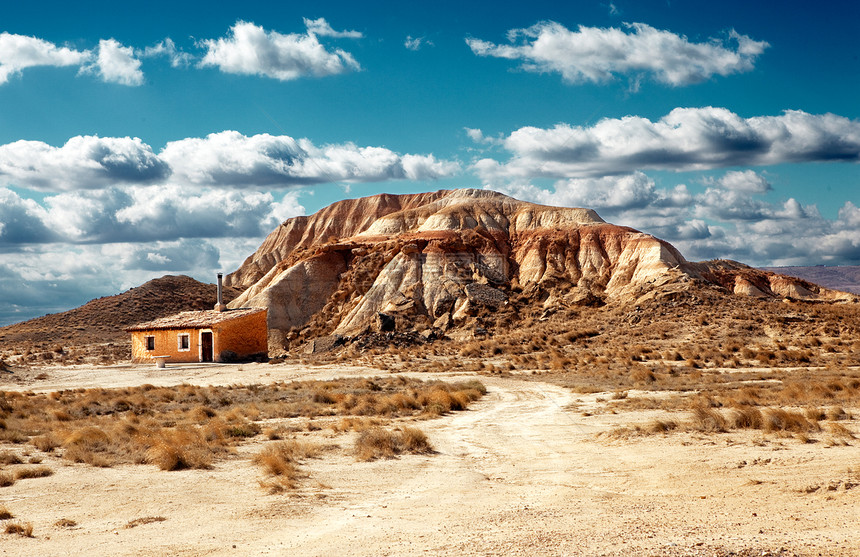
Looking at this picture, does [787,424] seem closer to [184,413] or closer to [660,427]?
[660,427]

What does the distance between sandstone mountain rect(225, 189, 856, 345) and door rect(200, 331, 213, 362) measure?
11159 millimetres

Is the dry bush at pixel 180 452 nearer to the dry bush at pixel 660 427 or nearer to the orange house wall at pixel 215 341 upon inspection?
the dry bush at pixel 660 427

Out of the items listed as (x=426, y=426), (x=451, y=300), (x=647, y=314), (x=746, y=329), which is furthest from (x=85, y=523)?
(x=451, y=300)

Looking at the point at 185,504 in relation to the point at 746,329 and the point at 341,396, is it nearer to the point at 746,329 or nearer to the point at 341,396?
the point at 341,396

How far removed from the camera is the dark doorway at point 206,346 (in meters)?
46.1

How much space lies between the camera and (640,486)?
37.3 feet

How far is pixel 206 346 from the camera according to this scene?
152ft

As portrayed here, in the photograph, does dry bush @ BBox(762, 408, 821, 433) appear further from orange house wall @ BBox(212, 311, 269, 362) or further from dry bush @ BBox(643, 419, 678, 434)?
orange house wall @ BBox(212, 311, 269, 362)

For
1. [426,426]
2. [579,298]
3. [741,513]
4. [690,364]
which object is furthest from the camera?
[579,298]

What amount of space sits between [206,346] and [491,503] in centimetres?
3870

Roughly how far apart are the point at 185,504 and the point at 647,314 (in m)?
43.2

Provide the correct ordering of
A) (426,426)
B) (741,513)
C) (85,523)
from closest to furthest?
(741,513), (85,523), (426,426)

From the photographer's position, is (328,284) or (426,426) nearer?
(426,426)

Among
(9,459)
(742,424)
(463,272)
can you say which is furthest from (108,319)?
(742,424)
